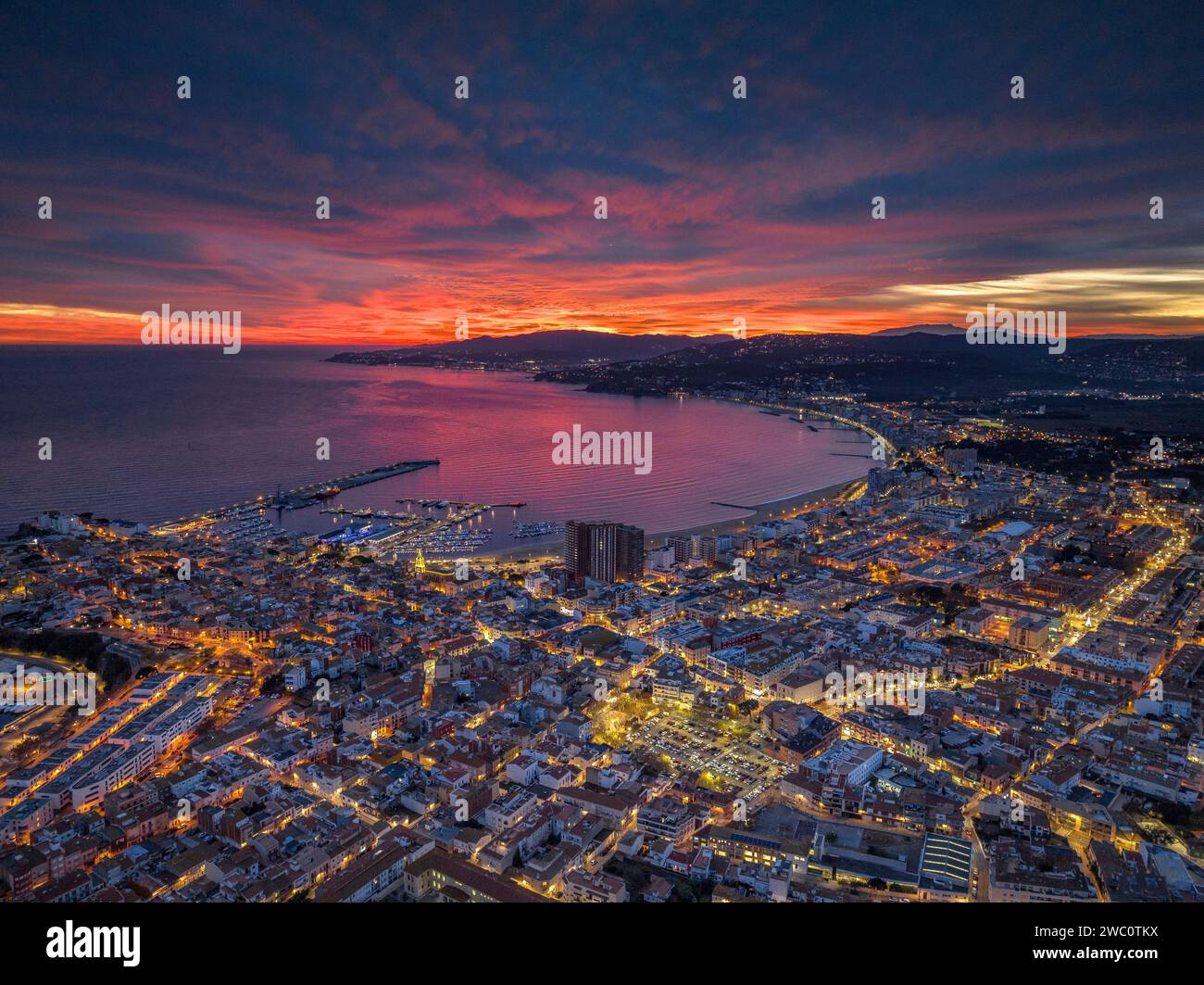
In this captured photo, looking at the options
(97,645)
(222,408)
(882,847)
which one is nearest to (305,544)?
(97,645)

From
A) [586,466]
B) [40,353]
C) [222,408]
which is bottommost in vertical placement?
[586,466]

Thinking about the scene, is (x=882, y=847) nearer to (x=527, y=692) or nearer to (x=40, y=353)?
(x=527, y=692)

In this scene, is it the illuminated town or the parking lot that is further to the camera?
the parking lot

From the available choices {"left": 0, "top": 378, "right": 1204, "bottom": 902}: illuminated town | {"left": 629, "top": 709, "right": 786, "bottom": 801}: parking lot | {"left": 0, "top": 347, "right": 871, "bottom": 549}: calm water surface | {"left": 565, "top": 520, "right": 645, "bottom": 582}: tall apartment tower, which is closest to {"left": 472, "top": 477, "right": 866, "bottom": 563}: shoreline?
{"left": 0, "top": 378, "right": 1204, "bottom": 902}: illuminated town

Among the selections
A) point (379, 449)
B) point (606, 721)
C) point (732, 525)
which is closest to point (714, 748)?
point (606, 721)

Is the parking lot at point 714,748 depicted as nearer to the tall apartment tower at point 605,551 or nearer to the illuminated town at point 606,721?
the illuminated town at point 606,721

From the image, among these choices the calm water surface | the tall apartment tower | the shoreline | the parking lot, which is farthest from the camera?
the calm water surface

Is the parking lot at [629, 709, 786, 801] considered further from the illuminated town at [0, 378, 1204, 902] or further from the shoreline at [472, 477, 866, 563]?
the shoreline at [472, 477, 866, 563]
